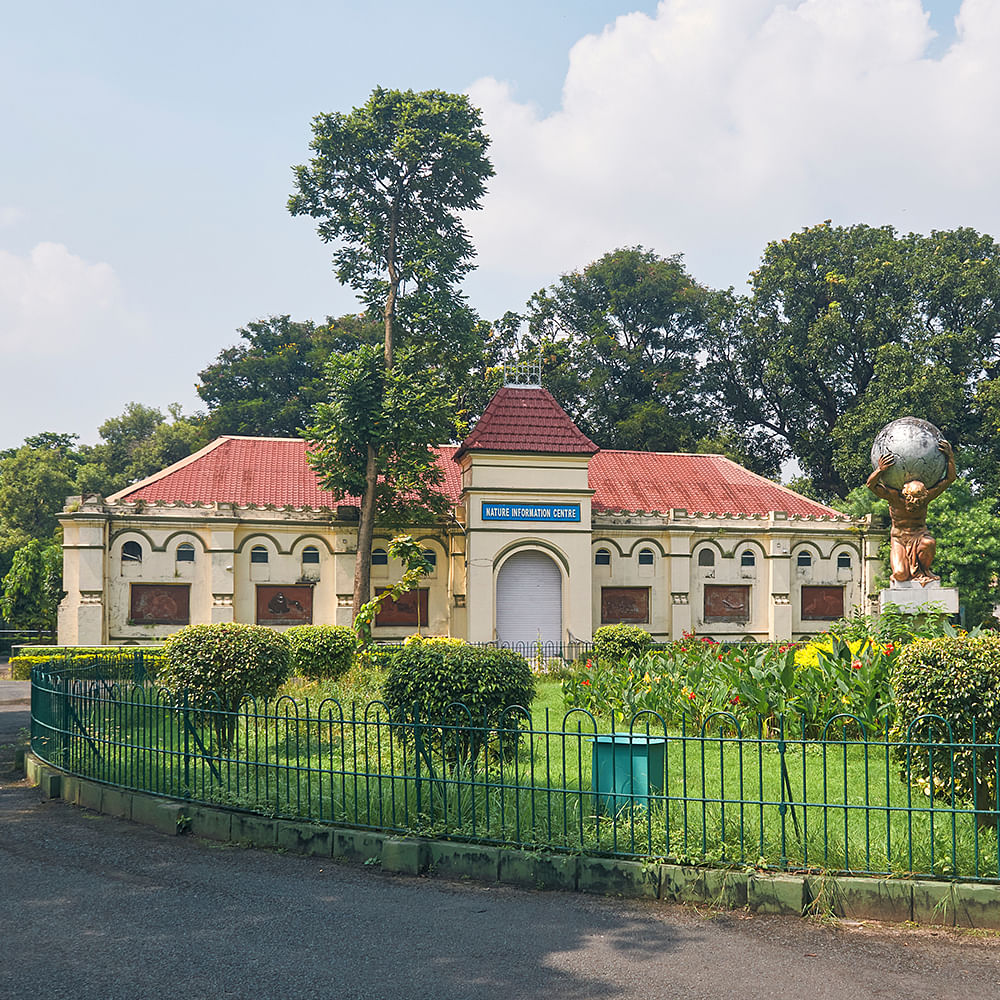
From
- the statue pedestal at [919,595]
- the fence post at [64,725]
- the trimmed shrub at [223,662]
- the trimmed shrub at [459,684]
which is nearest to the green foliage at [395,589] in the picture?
the trimmed shrub at [223,662]

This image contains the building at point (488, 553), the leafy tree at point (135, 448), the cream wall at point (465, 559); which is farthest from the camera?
the leafy tree at point (135, 448)

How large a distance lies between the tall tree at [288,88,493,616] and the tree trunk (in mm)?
3139

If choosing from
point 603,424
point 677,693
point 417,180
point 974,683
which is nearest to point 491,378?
point 603,424

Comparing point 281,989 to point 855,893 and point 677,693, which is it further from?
point 677,693

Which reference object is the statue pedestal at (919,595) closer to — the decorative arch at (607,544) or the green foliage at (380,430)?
the decorative arch at (607,544)

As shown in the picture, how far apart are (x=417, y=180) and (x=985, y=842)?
28.8 m

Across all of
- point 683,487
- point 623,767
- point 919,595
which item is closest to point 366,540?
point 683,487

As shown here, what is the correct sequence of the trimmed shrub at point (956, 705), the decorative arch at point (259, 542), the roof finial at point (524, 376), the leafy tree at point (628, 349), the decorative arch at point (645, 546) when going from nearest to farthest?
the trimmed shrub at point (956, 705)
the decorative arch at point (259, 542)
the roof finial at point (524, 376)
the decorative arch at point (645, 546)
the leafy tree at point (628, 349)

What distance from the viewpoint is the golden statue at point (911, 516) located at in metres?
20.0

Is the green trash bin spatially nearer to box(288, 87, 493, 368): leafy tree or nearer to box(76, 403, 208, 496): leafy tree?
box(288, 87, 493, 368): leafy tree

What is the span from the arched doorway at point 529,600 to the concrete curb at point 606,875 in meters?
18.6

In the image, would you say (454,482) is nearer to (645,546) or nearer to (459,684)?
(645,546)

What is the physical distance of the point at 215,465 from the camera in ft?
98.5

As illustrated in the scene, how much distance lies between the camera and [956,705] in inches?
288
